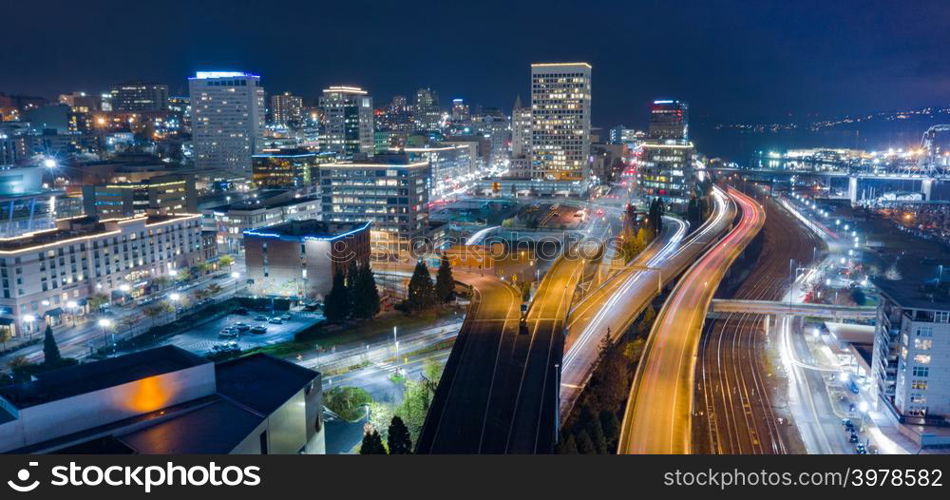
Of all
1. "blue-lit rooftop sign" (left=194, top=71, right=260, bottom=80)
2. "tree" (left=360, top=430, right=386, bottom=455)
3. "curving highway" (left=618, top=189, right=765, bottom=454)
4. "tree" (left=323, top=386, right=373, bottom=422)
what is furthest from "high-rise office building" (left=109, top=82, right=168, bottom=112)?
"tree" (left=360, top=430, right=386, bottom=455)

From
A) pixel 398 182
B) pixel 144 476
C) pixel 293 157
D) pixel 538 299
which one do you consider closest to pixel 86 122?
pixel 293 157

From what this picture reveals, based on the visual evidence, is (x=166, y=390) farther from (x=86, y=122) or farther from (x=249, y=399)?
(x=86, y=122)

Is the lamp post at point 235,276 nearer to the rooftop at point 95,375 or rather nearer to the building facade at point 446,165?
the rooftop at point 95,375

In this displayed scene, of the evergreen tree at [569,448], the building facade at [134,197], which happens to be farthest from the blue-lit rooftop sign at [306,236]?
the evergreen tree at [569,448]

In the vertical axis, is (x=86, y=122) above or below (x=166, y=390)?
above

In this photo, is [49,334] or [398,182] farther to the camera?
[398,182]

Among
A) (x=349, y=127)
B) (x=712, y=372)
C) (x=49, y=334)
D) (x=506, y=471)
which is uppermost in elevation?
(x=349, y=127)
